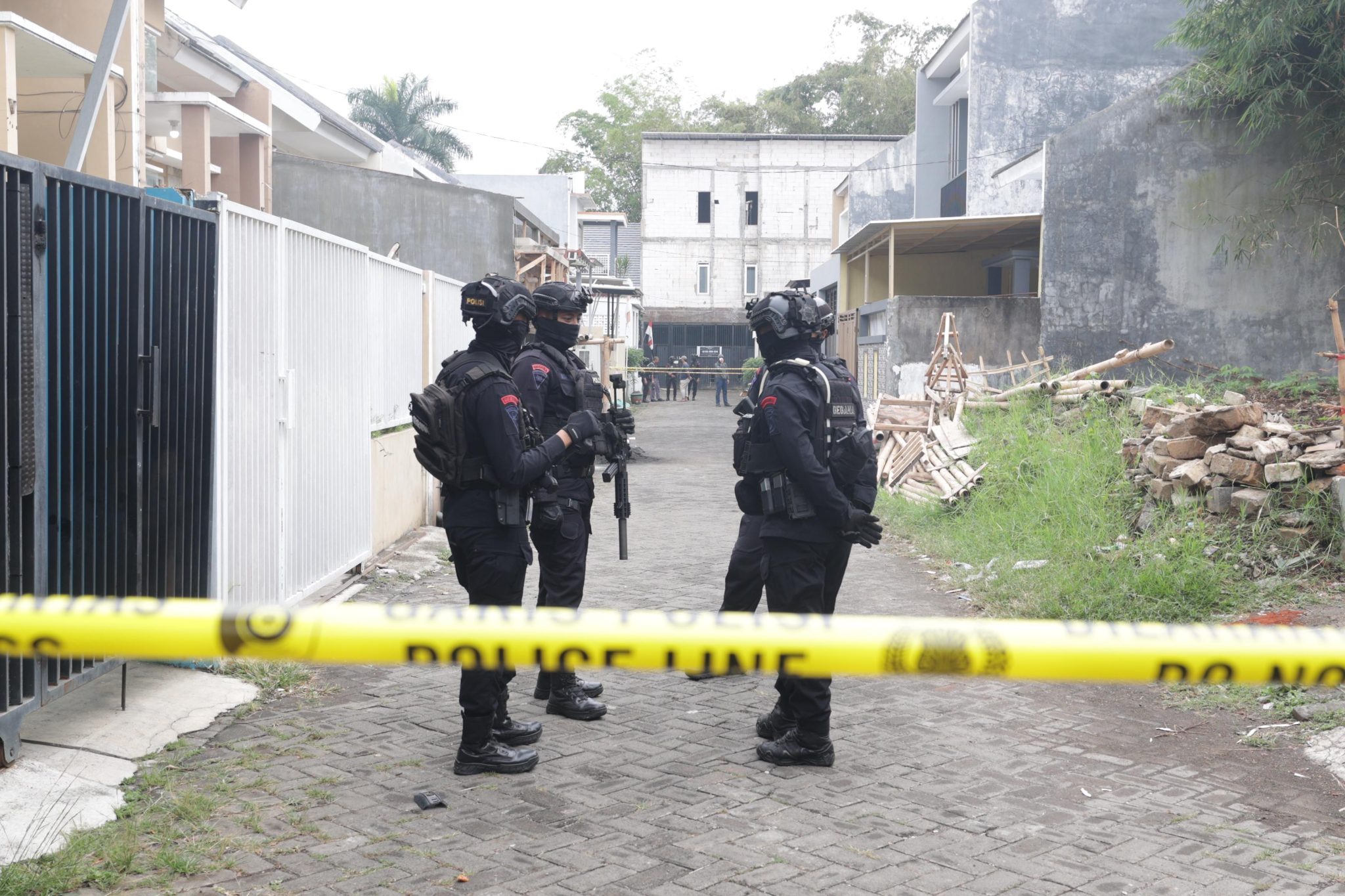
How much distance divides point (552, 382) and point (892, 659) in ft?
12.8

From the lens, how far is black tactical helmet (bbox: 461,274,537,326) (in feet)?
16.0

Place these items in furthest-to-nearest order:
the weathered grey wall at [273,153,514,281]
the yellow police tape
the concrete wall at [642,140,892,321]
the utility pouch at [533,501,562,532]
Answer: the concrete wall at [642,140,892,321], the weathered grey wall at [273,153,514,281], the utility pouch at [533,501,562,532], the yellow police tape

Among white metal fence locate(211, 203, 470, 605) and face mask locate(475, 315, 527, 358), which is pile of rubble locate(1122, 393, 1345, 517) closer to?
face mask locate(475, 315, 527, 358)

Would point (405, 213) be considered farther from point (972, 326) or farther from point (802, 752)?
point (802, 752)

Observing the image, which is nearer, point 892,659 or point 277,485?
point 892,659

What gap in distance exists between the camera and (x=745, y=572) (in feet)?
21.0

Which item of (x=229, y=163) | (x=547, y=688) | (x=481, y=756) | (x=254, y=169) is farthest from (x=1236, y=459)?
(x=229, y=163)

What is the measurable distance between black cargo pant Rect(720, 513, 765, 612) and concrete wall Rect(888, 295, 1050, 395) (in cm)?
1131

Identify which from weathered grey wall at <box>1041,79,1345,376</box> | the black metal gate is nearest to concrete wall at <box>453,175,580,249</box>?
weathered grey wall at <box>1041,79,1345,376</box>

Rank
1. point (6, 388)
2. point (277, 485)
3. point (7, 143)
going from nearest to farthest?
point (6, 388)
point (277, 485)
point (7, 143)

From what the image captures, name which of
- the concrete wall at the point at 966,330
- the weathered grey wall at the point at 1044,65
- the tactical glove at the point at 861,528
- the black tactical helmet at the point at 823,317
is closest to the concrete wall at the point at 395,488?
the black tactical helmet at the point at 823,317

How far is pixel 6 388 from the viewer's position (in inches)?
164

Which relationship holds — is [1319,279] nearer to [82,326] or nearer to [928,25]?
[82,326]

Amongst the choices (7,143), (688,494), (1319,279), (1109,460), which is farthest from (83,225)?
(1319,279)
